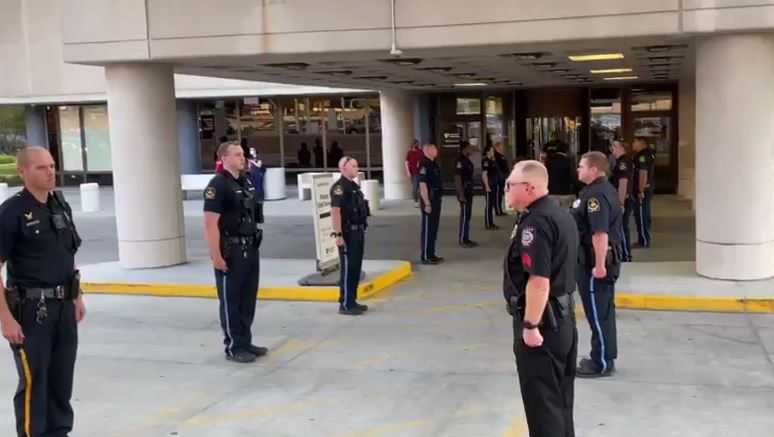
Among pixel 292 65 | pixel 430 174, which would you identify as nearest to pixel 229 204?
pixel 430 174

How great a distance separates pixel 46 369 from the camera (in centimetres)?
545

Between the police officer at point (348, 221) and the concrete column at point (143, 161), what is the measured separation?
13.2 feet

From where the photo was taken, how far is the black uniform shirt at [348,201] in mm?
9492

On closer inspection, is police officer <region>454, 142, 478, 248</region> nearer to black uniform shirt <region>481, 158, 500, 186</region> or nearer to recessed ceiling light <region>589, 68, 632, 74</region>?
black uniform shirt <region>481, 158, 500, 186</region>

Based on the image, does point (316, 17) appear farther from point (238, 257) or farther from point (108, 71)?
Result: point (238, 257)

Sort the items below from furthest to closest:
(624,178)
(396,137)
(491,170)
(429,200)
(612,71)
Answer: (396,137), (612,71), (491,170), (429,200), (624,178)

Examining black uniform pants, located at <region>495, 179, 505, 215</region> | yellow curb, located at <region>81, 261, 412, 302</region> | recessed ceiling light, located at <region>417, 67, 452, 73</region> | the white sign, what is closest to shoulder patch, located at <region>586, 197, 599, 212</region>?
yellow curb, located at <region>81, 261, 412, 302</region>

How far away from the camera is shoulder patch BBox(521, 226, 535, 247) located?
14.9ft

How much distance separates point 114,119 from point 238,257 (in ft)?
18.8

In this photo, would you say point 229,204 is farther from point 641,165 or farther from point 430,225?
point 641,165

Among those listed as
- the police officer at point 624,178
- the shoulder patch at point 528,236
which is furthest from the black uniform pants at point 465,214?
the shoulder patch at point 528,236

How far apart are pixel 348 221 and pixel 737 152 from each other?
487 cm

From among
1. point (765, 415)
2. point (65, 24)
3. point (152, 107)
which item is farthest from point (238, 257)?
point (65, 24)

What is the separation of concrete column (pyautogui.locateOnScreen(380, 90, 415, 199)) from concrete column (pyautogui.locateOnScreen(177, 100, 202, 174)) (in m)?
7.81
